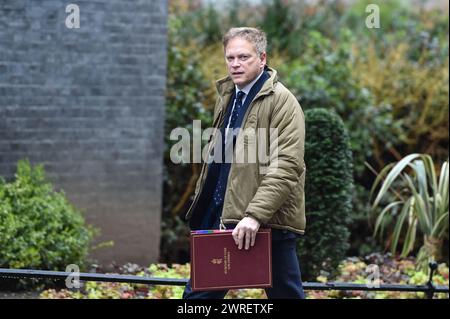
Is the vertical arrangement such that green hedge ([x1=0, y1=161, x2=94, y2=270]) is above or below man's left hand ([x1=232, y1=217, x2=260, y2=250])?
below

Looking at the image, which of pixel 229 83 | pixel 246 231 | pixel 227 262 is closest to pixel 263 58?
pixel 229 83

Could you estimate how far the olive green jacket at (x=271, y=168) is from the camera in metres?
4.10

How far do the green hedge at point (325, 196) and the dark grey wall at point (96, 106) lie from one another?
1.55m

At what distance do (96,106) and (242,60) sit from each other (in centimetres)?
331

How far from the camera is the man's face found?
427 centimetres

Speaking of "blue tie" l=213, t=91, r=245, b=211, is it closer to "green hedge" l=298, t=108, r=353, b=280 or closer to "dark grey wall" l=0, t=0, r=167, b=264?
"green hedge" l=298, t=108, r=353, b=280

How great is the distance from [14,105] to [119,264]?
1590 millimetres

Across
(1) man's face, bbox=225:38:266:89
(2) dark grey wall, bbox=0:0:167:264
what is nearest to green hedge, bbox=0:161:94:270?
(2) dark grey wall, bbox=0:0:167:264

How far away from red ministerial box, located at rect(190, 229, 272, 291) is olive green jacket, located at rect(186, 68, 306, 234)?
0.12m

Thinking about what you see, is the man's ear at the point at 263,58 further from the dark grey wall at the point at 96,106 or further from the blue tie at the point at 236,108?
the dark grey wall at the point at 96,106

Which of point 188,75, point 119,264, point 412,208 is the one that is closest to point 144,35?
point 188,75

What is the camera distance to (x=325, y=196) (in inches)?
263
